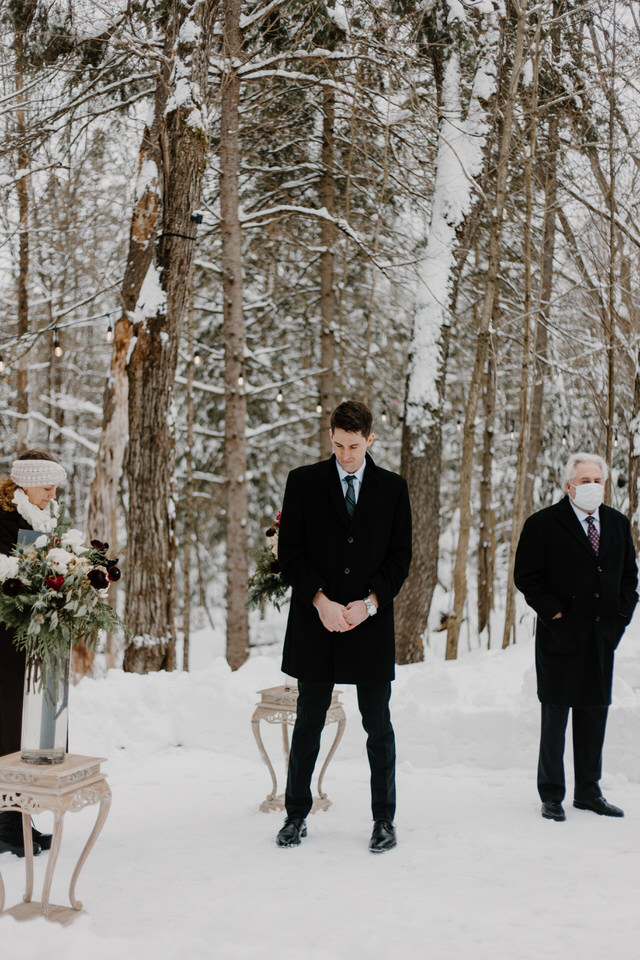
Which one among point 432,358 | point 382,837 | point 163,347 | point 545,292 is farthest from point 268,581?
point 545,292

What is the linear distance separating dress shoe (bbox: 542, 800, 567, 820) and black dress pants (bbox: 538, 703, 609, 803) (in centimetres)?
4

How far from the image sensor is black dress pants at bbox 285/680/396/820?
385 centimetres

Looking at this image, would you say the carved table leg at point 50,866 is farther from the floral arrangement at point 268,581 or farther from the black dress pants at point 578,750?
the black dress pants at point 578,750

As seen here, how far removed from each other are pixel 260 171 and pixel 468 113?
3003 mm

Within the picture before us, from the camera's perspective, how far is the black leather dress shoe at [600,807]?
427cm

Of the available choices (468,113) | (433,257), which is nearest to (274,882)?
(433,257)

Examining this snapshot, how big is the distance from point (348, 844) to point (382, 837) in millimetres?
184

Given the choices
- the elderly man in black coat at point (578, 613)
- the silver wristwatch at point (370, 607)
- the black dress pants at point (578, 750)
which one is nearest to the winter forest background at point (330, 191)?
the elderly man in black coat at point (578, 613)

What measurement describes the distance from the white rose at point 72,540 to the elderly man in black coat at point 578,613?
7.15 feet

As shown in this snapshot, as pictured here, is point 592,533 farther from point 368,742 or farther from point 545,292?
point 545,292

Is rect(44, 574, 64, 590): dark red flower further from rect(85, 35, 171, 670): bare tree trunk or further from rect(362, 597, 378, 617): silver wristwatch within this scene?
rect(85, 35, 171, 670): bare tree trunk

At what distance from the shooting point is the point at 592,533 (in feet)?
14.6

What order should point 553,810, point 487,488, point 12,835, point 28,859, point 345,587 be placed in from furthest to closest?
point 487,488 < point 553,810 < point 345,587 < point 12,835 < point 28,859

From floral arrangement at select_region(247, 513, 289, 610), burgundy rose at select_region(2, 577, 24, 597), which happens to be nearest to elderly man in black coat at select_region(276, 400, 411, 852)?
floral arrangement at select_region(247, 513, 289, 610)
